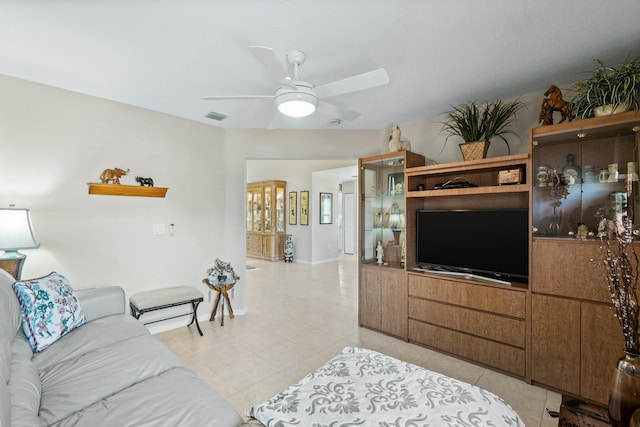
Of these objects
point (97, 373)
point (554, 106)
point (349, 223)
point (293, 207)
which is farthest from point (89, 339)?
point (349, 223)

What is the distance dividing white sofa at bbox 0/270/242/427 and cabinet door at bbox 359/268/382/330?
2.28m

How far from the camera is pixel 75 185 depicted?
2.95 m

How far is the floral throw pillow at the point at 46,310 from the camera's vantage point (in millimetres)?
1889

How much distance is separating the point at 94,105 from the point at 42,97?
1.29ft

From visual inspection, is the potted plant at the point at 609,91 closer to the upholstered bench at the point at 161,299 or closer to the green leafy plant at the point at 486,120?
the green leafy plant at the point at 486,120

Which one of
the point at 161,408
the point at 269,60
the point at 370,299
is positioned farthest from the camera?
the point at 370,299

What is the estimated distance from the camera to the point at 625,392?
123 cm

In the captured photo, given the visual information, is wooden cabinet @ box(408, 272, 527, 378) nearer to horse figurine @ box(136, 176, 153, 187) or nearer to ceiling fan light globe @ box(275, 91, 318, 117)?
ceiling fan light globe @ box(275, 91, 318, 117)

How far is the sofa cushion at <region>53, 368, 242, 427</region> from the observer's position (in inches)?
50.0

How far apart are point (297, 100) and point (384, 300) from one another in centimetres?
246

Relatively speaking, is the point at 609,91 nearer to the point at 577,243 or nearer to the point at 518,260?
the point at 577,243

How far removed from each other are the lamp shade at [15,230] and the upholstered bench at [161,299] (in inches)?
41.3

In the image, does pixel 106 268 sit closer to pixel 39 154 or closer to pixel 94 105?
pixel 39 154

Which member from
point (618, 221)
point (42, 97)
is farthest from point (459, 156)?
point (42, 97)
